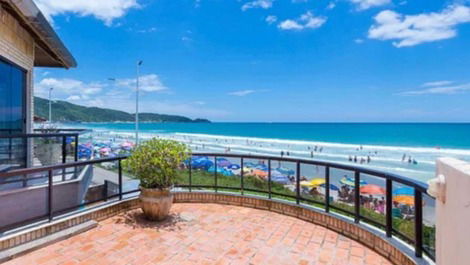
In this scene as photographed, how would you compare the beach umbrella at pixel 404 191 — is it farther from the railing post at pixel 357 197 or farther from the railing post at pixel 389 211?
the railing post at pixel 357 197

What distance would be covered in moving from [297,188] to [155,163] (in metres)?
2.18

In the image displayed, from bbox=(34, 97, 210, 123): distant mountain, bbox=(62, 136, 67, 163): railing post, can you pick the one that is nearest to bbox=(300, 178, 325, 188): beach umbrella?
bbox=(62, 136, 67, 163): railing post

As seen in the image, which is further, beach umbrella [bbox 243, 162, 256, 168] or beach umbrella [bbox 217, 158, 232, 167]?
beach umbrella [bbox 217, 158, 232, 167]

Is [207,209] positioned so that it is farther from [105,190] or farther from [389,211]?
→ [389,211]

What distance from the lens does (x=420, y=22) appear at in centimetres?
1686

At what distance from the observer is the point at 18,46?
5117mm

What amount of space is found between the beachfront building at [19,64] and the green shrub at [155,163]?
7.14 ft

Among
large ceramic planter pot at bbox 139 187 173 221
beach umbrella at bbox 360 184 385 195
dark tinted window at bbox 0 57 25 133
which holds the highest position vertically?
dark tinted window at bbox 0 57 25 133

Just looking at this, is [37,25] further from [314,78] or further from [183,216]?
[314,78]

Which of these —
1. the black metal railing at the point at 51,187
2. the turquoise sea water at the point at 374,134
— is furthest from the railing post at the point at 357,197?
the turquoise sea water at the point at 374,134

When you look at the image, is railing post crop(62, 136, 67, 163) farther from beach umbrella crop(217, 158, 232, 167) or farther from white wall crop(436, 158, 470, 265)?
white wall crop(436, 158, 470, 265)

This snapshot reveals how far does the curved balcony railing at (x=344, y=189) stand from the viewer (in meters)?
2.63

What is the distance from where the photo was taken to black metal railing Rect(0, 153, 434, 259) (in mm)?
2718

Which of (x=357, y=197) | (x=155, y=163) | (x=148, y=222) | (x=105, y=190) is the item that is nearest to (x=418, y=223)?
(x=357, y=197)
